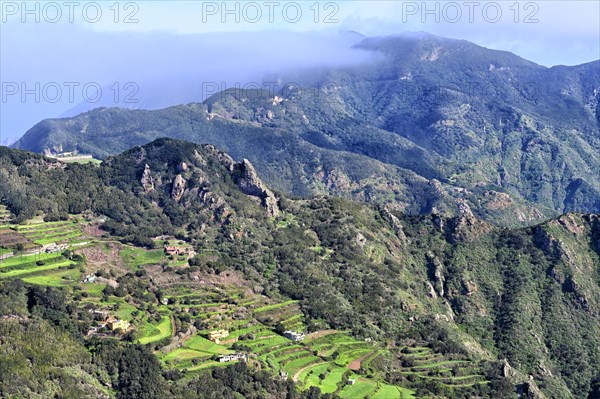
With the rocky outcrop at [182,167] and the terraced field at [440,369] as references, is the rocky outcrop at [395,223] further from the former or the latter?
the terraced field at [440,369]

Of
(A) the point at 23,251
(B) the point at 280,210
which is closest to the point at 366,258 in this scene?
(B) the point at 280,210

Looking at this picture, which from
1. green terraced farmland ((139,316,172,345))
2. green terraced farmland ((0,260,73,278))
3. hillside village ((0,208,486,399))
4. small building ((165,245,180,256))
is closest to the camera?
green terraced farmland ((139,316,172,345))

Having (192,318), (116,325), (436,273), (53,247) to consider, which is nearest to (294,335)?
(192,318)

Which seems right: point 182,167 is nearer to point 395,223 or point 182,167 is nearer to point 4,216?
point 4,216

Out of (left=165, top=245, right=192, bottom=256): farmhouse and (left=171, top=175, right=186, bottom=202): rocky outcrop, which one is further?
(left=171, top=175, right=186, bottom=202): rocky outcrop

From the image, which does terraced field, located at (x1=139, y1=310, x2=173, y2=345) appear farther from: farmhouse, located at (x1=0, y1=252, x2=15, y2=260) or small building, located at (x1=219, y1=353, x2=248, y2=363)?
farmhouse, located at (x1=0, y1=252, x2=15, y2=260)

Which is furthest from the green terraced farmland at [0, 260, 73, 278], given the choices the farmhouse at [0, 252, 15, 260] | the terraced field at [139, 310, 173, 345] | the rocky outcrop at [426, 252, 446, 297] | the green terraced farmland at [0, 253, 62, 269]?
the rocky outcrop at [426, 252, 446, 297]
